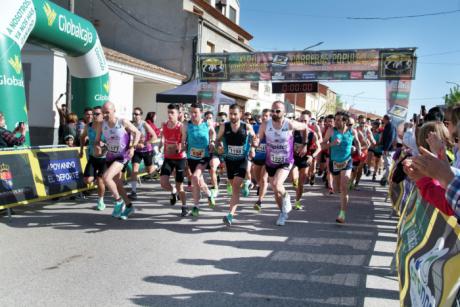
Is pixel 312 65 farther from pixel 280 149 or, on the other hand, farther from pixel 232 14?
pixel 232 14

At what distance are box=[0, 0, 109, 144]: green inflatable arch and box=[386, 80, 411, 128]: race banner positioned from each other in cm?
976

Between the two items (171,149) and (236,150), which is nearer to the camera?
(236,150)

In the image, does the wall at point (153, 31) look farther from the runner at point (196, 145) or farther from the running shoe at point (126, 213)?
the running shoe at point (126, 213)

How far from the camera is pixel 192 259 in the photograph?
193 inches

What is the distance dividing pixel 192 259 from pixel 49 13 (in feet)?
22.9

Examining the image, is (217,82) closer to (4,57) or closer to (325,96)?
(4,57)

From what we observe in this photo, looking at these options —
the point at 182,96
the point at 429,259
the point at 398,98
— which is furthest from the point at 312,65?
the point at 429,259

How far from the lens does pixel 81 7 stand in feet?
84.6

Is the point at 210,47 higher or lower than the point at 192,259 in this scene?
higher

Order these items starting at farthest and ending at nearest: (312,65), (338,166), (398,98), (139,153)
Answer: (312,65) → (398,98) → (139,153) → (338,166)

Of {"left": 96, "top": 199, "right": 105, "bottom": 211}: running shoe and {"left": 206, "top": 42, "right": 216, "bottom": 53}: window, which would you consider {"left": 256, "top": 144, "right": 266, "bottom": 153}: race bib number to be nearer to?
{"left": 96, "top": 199, "right": 105, "bottom": 211}: running shoe

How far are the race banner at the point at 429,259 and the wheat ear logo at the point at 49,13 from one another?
8.56 m

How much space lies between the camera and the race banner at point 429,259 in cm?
206

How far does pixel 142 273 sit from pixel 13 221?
3.46m
